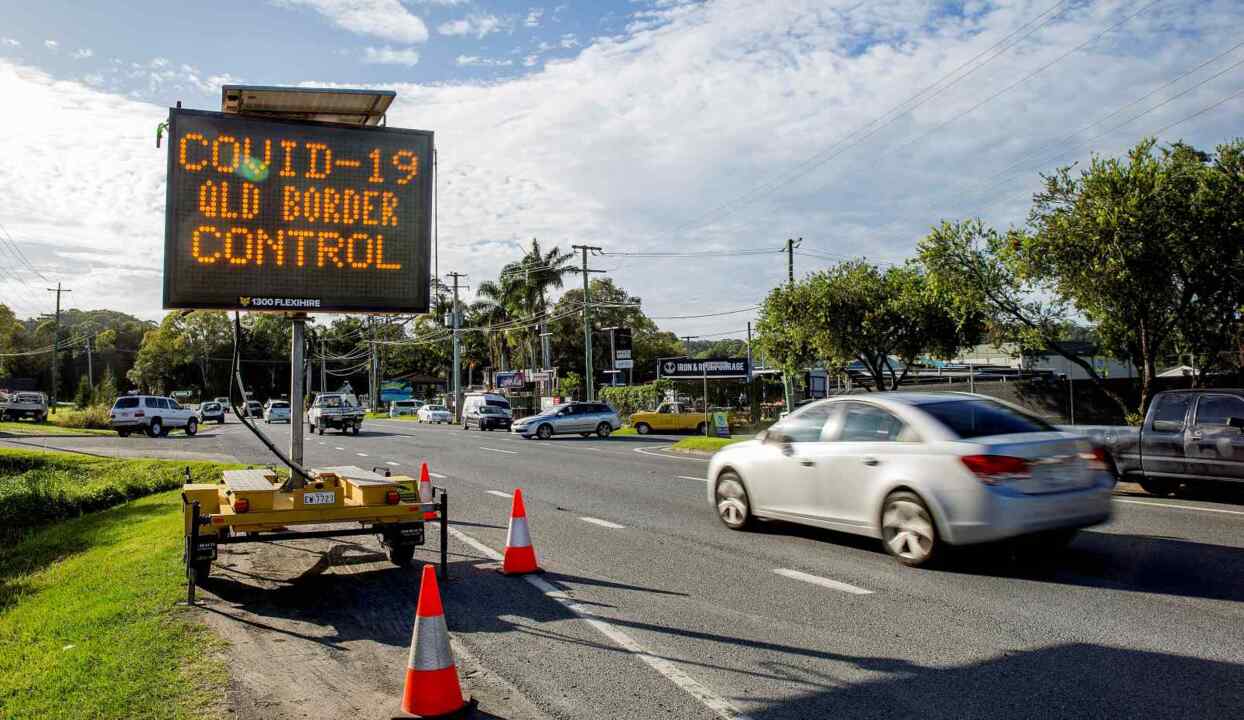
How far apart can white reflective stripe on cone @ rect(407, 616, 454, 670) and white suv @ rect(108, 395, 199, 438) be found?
124 ft

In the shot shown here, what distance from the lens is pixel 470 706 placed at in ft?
15.0

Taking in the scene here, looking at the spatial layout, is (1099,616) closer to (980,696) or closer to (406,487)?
(980,696)

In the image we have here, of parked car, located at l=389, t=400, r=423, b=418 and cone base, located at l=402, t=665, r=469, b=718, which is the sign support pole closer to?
cone base, located at l=402, t=665, r=469, b=718

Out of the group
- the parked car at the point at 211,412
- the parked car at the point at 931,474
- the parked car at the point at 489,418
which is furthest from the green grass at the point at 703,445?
the parked car at the point at 211,412

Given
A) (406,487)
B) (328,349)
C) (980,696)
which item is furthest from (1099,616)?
(328,349)

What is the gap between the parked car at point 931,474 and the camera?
730 centimetres

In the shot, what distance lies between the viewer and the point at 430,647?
4523mm

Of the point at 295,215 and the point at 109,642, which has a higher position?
the point at 295,215

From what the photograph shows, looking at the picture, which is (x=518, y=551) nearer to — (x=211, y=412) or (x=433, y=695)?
(x=433, y=695)

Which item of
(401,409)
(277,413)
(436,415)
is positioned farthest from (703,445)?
(401,409)

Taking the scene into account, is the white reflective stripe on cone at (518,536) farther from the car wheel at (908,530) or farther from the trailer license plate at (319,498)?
the car wheel at (908,530)

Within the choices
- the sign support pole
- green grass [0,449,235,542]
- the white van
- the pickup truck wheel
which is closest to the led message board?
the sign support pole

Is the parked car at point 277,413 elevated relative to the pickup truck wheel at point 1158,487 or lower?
elevated

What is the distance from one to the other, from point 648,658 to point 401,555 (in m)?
3.76
